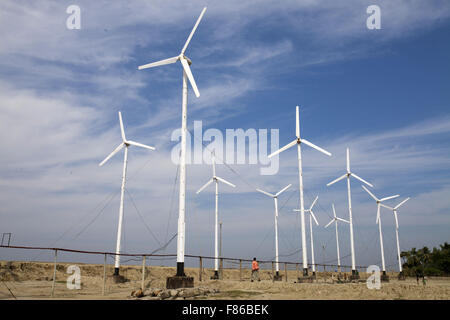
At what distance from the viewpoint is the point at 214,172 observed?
142 feet

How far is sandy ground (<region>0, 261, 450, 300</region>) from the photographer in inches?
692

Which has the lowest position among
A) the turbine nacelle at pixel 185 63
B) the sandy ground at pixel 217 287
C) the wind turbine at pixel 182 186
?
the sandy ground at pixel 217 287

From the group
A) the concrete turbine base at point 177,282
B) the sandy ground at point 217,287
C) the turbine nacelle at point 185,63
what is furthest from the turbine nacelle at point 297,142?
the concrete turbine base at point 177,282

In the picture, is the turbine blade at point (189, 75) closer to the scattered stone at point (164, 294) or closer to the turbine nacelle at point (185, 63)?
the turbine nacelle at point (185, 63)

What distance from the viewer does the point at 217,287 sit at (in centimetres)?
2275

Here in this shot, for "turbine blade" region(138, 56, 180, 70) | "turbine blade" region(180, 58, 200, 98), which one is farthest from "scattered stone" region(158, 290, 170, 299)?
"turbine blade" region(138, 56, 180, 70)

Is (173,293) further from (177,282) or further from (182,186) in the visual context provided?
(182,186)

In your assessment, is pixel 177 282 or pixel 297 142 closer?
pixel 177 282

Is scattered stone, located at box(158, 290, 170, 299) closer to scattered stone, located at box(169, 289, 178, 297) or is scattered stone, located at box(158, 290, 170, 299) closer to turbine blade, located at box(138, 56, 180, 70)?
scattered stone, located at box(169, 289, 178, 297)

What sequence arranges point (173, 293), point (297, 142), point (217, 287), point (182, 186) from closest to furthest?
point (173, 293), point (182, 186), point (217, 287), point (297, 142)

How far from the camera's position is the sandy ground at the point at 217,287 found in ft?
57.7

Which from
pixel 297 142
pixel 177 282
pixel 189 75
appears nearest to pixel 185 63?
pixel 189 75
